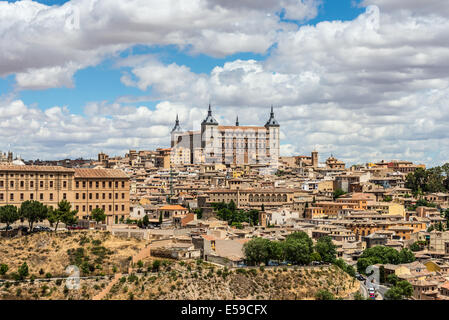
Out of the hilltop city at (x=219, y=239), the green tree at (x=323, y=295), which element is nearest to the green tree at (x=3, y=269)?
the hilltop city at (x=219, y=239)

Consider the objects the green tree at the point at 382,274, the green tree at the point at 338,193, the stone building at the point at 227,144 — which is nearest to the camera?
the green tree at the point at 382,274

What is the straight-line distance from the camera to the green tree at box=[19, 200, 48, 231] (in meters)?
45.4

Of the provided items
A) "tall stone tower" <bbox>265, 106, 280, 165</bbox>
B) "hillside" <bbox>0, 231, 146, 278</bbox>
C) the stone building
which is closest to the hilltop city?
"hillside" <bbox>0, 231, 146, 278</bbox>

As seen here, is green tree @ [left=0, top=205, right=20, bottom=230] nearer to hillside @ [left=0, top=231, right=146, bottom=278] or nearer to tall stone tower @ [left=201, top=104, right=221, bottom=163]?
hillside @ [left=0, top=231, right=146, bottom=278]

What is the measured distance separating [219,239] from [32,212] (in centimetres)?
1459

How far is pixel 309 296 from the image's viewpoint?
4059 centimetres

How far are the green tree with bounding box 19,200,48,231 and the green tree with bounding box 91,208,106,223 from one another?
4954 millimetres

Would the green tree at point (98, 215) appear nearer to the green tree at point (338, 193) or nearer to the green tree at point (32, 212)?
the green tree at point (32, 212)

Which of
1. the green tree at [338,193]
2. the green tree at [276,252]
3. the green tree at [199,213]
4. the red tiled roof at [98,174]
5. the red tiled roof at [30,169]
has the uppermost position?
the red tiled roof at [30,169]

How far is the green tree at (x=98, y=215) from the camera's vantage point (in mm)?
50375

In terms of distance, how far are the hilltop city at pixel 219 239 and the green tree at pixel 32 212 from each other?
0.09m
